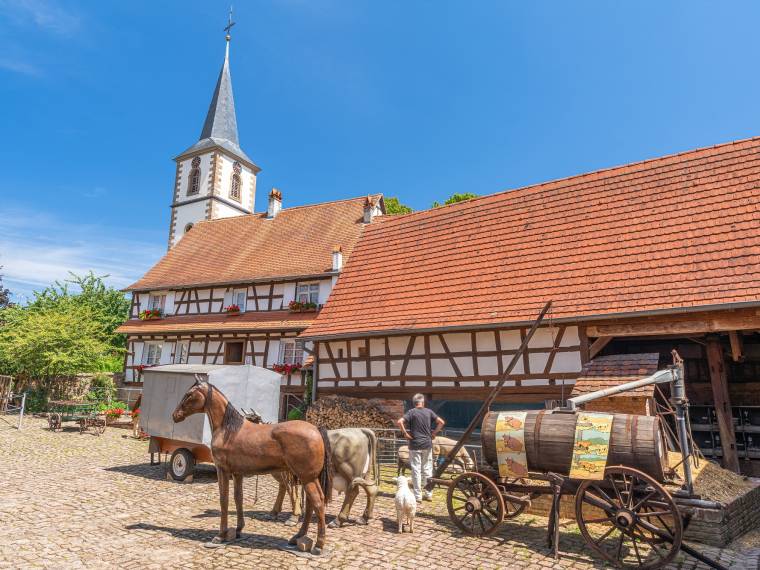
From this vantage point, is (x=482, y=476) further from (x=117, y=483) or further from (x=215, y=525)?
(x=117, y=483)

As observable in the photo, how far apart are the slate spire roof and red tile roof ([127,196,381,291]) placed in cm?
1070

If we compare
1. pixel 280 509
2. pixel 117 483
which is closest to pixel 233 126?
pixel 117 483

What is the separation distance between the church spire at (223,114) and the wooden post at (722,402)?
36956 millimetres

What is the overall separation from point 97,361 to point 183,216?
43.9 feet

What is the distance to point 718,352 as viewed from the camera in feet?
32.2

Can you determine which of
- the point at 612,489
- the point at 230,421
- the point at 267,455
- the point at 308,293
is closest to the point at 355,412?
the point at 230,421

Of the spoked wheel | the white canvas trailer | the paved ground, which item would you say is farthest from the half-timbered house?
the spoked wheel

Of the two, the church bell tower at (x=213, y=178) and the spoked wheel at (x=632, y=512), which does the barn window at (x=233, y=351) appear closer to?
the church bell tower at (x=213, y=178)

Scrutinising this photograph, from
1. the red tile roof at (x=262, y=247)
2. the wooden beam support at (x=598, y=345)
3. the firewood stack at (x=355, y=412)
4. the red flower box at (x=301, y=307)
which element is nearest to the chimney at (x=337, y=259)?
the red tile roof at (x=262, y=247)

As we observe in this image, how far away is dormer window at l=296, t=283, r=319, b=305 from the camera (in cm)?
2223

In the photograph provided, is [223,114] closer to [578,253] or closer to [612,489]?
[578,253]

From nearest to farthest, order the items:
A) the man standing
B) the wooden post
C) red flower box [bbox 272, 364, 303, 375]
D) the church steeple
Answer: the man standing → the wooden post → red flower box [bbox 272, 364, 303, 375] → the church steeple

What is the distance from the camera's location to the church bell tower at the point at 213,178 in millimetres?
35594

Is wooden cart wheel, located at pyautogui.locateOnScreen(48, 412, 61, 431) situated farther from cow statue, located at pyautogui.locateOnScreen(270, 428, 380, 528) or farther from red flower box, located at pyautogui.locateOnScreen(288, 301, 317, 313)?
cow statue, located at pyautogui.locateOnScreen(270, 428, 380, 528)
